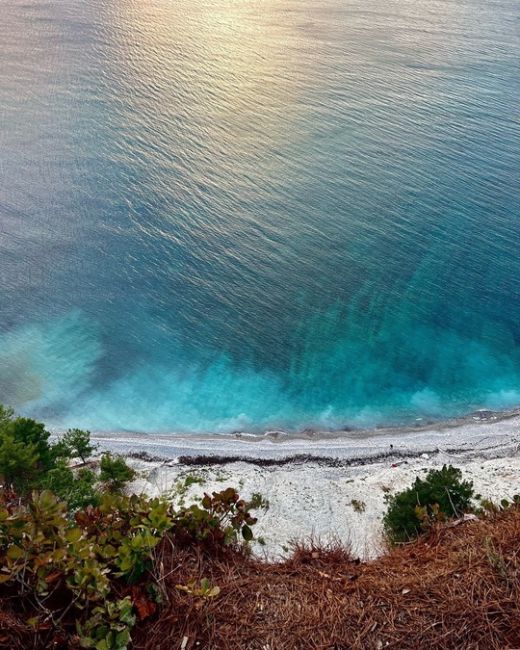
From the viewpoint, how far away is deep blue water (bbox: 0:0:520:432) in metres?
36.2

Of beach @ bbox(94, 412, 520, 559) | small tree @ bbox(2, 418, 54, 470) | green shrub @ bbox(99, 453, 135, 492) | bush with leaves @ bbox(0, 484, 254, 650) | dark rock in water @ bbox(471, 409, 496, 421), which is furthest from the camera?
dark rock in water @ bbox(471, 409, 496, 421)

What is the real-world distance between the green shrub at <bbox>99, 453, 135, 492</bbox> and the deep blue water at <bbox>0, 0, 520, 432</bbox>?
258 inches

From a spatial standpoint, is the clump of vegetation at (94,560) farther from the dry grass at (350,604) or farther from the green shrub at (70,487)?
the green shrub at (70,487)

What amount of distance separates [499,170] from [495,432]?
3277 cm

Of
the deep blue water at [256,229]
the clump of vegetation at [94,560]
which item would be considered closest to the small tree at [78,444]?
the deep blue water at [256,229]

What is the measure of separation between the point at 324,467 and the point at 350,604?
2118 cm

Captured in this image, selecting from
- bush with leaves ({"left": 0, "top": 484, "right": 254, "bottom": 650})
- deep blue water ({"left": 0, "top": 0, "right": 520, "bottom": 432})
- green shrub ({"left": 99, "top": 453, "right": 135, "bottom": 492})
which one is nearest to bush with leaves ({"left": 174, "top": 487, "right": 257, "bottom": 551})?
bush with leaves ({"left": 0, "top": 484, "right": 254, "bottom": 650})

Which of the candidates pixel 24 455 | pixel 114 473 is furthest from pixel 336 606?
pixel 114 473

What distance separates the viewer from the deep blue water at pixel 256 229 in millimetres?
36156

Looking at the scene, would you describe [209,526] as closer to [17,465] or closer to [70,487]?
[70,487]

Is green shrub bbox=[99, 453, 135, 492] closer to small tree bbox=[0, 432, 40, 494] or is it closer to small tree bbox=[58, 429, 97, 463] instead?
small tree bbox=[58, 429, 97, 463]

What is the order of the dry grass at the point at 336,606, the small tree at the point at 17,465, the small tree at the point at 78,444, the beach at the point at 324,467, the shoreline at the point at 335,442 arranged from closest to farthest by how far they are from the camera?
the dry grass at the point at 336,606 < the small tree at the point at 17,465 < the beach at the point at 324,467 < the small tree at the point at 78,444 < the shoreline at the point at 335,442

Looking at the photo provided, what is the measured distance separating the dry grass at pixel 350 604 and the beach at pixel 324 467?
14.4m

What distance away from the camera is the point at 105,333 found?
1553 inches
